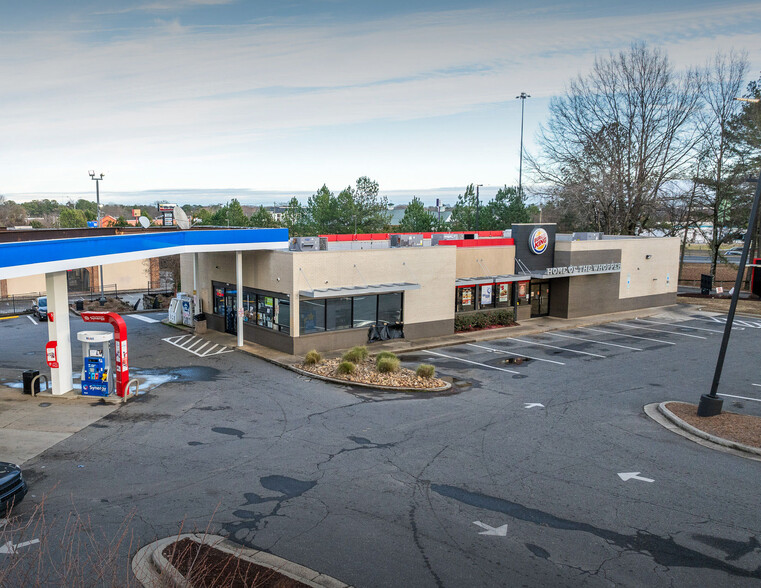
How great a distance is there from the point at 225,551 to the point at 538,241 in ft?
92.5

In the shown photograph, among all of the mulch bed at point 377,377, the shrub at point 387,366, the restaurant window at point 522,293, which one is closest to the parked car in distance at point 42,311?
the mulch bed at point 377,377

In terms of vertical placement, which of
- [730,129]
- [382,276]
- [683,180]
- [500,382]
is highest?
[730,129]

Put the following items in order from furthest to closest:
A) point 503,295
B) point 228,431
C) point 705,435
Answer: point 503,295 < point 228,431 < point 705,435

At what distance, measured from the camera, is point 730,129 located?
51656mm

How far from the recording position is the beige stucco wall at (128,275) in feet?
176

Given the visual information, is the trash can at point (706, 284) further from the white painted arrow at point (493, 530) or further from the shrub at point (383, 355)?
the white painted arrow at point (493, 530)

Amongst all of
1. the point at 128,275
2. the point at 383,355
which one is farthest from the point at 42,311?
the point at 383,355

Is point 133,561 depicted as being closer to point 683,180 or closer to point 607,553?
point 607,553

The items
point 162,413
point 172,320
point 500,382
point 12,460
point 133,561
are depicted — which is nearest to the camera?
point 133,561

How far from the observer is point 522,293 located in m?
33.8

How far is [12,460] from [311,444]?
6.54 meters

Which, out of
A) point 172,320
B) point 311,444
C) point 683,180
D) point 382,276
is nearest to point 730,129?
point 683,180

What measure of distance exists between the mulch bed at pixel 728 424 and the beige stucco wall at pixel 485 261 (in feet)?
50.5

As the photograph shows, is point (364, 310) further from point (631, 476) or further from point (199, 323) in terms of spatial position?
point (631, 476)
